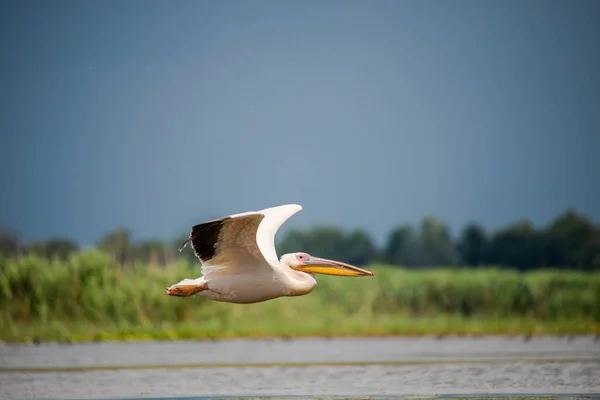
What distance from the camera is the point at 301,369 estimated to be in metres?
16.2

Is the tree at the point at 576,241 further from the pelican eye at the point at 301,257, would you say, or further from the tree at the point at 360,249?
the pelican eye at the point at 301,257

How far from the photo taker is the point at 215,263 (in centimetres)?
1152

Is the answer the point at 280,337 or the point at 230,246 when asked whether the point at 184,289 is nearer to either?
the point at 230,246

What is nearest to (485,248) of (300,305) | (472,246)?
(472,246)

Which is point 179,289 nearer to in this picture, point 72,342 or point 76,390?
point 76,390

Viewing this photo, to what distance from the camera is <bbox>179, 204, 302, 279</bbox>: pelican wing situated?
10578 millimetres

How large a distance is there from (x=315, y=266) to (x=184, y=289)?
1.45m

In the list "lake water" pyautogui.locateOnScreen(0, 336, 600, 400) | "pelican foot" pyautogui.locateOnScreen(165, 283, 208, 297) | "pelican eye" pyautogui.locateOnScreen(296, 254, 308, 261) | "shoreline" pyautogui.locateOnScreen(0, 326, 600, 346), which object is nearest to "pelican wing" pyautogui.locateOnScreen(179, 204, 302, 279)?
"pelican foot" pyautogui.locateOnScreen(165, 283, 208, 297)

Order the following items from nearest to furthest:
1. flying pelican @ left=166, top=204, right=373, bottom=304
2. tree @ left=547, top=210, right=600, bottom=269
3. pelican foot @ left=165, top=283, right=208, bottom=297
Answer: flying pelican @ left=166, top=204, right=373, bottom=304
pelican foot @ left=165, top=283, right=208, bottom=297
tree @ left=547, top=210, right=600, bottom=269

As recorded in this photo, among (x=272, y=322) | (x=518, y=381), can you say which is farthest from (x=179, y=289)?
(x=272, y=322)

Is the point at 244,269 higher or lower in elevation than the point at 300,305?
higher

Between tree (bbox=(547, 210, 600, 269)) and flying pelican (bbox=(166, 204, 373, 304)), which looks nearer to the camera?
flying pelican (bbox=(166, 204, 373, 304))

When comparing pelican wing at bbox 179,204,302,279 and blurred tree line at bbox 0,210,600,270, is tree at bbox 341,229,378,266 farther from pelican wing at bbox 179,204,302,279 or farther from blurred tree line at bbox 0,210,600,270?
pelican wing at bbox 179,204,302,279

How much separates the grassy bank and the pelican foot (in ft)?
32.1
